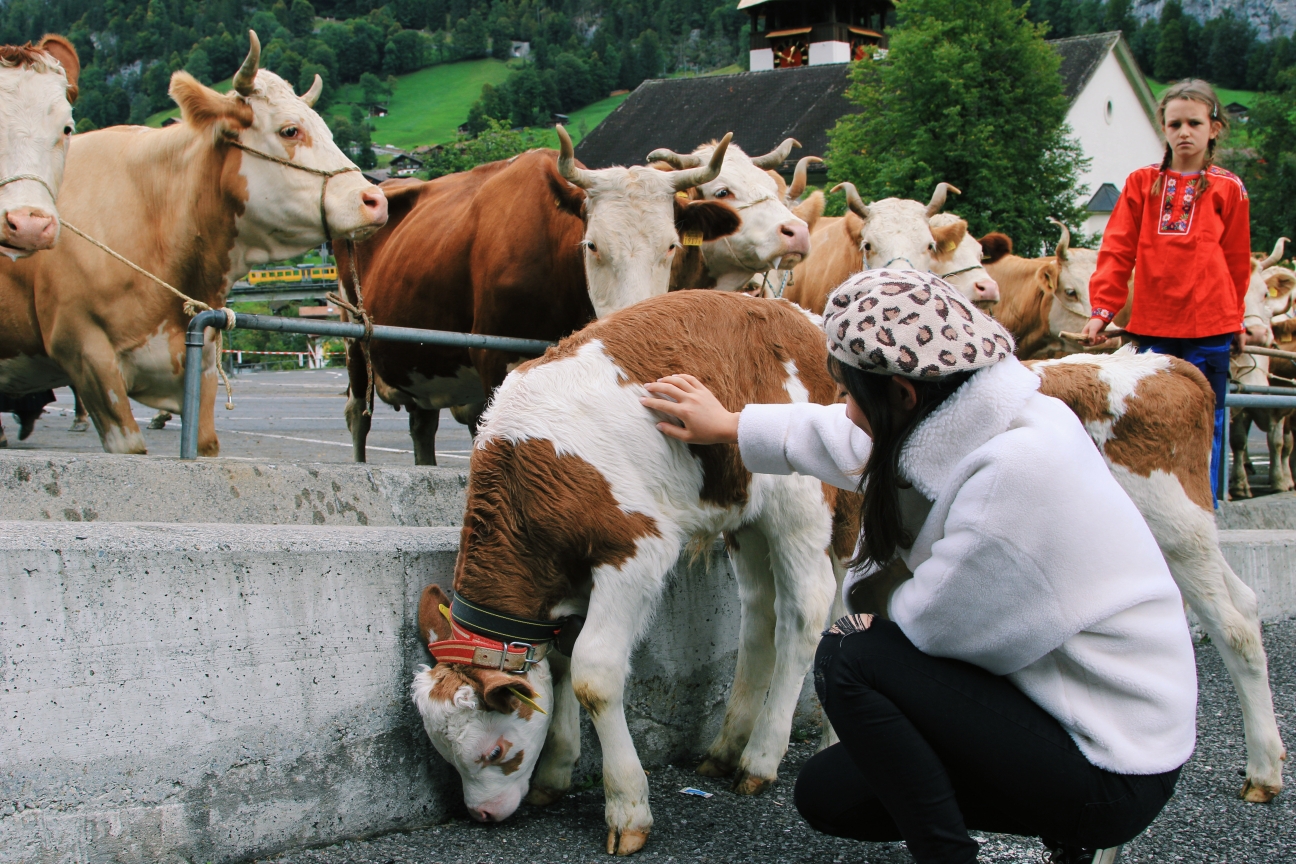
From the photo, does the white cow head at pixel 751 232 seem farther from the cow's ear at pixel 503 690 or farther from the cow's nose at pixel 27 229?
the cow's ear at pixel 503 690

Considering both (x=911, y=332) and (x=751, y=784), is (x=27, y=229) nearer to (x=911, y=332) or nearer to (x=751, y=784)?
(x=751, y=784)

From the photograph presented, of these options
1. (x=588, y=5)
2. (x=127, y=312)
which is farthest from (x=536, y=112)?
(x=127, y=312)

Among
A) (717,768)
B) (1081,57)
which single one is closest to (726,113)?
(1081,57)

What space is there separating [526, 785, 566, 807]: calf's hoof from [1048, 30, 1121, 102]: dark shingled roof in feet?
139

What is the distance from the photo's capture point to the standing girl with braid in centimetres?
462

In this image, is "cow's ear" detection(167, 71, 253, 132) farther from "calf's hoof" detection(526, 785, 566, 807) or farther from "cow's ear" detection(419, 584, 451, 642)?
"calf's hoof" detection(526, 785, 566, 807)

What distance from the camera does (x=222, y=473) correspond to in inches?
171

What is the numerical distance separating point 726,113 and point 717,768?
50.7 metres

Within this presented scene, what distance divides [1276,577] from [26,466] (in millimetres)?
5582

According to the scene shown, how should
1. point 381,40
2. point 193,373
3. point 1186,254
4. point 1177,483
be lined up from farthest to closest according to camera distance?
1. point 381,40
2. point 1186,254
3. point 193,373
4. point 1177,483

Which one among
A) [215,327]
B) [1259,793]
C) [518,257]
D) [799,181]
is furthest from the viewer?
[799,181]

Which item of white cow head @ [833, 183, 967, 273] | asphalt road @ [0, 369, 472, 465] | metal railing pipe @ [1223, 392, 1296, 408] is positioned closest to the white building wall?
asphalt road @ [0, 369, 472, 465]

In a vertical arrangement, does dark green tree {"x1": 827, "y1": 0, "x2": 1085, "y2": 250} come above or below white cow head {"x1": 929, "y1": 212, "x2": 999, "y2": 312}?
above

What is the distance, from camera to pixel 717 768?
3.58m
